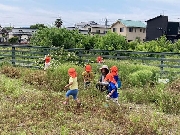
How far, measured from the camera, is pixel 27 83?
36.2 feet

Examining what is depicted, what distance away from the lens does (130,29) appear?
61.8m

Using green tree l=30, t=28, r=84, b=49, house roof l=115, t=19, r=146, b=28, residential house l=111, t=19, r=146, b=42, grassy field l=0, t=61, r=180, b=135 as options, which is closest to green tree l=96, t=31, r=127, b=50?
green tree l=30, t=28, r=84, b=49

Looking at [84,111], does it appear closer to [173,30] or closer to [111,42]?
[111,42]

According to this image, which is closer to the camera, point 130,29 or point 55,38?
point 55,38

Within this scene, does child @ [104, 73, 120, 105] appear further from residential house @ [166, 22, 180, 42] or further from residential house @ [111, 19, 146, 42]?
residential house @ [111, 19, 146, 42]

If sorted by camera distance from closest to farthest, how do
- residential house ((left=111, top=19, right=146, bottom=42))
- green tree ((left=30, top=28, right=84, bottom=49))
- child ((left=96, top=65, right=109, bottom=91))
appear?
child ((left=96, top=65, right=109, bottom=91)) → green tree ((left=30, top=28, right=84, bottom=49)) → residential house ((left=111, top=19, right=146, bottom=42))

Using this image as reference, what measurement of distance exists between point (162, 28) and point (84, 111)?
51.7 meters

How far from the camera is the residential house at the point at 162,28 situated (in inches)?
2228

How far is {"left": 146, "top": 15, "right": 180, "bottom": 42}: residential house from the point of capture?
56.6 metres

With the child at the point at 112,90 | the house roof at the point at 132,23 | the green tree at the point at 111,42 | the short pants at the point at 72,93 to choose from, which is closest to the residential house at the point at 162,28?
the house roof at the point at 132,23

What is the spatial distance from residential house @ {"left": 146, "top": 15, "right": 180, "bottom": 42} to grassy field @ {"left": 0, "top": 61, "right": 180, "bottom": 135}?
47.6m

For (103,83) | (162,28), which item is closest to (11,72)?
(103,83)

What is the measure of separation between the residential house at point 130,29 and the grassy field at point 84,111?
51.3m

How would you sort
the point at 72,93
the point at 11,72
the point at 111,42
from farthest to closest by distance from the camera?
the point at 111,42 → the point at 11,72 → the point at 72,93
